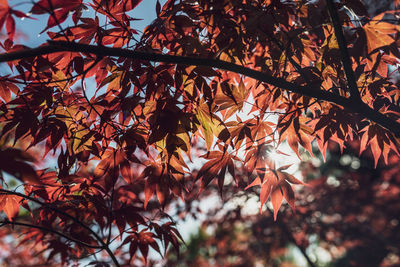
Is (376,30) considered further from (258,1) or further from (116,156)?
(116,156)

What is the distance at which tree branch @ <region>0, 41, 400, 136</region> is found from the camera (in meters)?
0.87

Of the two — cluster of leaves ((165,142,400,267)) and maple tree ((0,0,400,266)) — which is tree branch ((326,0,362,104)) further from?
cluster of leaves ((165,142,400,267))

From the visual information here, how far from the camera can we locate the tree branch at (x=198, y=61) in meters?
0.87

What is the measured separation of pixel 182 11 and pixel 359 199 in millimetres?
5804

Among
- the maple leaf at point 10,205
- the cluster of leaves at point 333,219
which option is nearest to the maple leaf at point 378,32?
the maple leaf at point 10,205

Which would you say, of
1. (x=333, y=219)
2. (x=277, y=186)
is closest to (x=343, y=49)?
(x=277, y=186)

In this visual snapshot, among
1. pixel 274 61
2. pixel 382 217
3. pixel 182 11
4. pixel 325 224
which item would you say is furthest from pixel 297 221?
pixel 182 11

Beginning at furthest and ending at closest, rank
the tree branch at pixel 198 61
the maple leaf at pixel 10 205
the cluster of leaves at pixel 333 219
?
the cluster of leaves at pixel 333 219
the maple leaf at pixel 10 205
the tree branch at pixel 198 61

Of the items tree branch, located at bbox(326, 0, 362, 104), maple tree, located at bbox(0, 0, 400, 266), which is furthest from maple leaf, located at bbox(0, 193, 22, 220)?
tree branch, located at bbox(326, 0, 362, 104)

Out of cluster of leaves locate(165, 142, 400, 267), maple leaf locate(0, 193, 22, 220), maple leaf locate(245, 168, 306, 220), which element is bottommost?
cluster of leaves locate(165, 142, 400, 267)

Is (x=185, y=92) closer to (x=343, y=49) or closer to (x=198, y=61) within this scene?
(x=198, y=61)

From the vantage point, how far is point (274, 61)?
1.23 metres

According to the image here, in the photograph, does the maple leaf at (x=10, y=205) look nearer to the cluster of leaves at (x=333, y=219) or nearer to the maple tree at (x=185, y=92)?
the maple tree at (x=185, y=92)

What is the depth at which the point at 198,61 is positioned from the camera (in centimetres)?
96
